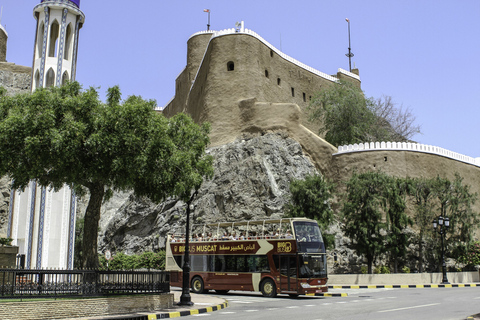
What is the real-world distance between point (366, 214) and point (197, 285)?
39.2 ft

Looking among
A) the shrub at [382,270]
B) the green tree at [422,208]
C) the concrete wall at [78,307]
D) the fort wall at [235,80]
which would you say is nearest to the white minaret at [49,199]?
the concrete wall at [78,307]

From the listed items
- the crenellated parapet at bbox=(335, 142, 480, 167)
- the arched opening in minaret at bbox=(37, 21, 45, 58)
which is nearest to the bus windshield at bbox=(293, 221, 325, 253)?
the crenellated parapet at bbox=(335, 142, 480, 167)

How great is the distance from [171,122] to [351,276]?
57.3 ft

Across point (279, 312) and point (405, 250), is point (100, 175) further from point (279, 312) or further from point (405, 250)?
point (405, 250)

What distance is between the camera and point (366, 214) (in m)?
29.8

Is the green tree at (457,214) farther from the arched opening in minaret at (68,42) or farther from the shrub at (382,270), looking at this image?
the arched opening in minaret at (68,42)

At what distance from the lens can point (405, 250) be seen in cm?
3061

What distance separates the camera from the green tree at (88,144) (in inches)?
533

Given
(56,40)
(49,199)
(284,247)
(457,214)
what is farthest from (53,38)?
(457,214)

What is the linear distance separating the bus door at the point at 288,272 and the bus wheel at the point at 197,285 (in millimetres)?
4748

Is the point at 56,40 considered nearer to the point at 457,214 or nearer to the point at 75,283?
the point at 75,283

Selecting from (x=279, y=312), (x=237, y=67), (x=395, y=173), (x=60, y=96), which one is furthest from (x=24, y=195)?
(x=395, y=173)

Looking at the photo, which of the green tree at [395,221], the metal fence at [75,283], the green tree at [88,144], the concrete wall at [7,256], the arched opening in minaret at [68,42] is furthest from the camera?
the green tree at [395,221]

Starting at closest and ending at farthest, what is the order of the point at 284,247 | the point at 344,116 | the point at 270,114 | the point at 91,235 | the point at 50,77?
the point at 91,235 < the point at 284,247 < the point at 50,77 < the point at 270,114 < the point at 344,116
